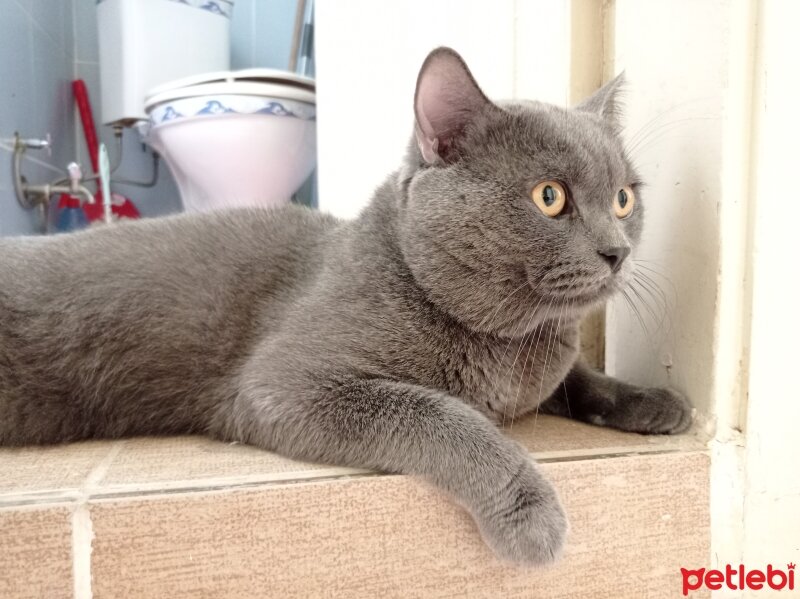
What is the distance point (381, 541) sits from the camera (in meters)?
0.71

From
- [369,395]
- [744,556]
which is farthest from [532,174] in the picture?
[744,556]

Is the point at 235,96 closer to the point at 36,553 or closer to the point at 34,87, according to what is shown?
the point at 34,87

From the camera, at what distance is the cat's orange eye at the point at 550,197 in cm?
75

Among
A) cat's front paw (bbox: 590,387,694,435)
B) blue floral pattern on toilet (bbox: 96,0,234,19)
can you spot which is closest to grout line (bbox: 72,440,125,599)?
cat's front paw (bbox: 590,387,694,435)

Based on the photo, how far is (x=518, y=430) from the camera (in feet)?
2.98

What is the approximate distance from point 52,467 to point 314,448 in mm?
334

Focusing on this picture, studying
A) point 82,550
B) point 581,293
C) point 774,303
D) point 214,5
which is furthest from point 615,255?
point 214,5

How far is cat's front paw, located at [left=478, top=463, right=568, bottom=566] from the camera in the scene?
2.15 ft

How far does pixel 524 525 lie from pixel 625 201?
0.44 metres

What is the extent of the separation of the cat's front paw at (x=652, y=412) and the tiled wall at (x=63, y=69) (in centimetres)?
171

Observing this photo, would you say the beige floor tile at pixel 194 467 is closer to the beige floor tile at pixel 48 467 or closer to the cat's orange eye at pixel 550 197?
the beige floor tile at pixel 48 467

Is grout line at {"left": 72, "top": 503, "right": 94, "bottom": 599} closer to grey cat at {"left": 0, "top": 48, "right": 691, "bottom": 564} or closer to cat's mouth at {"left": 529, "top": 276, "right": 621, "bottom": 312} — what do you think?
grey cat at {"left": 0, "top": 48, "right": 691, "bottom": 564}

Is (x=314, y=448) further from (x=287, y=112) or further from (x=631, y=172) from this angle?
(x=287, y=112)

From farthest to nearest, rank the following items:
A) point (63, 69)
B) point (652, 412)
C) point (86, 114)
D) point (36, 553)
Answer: point (86, 114), point (63, 69), point (652, 412), point (36, 553)
